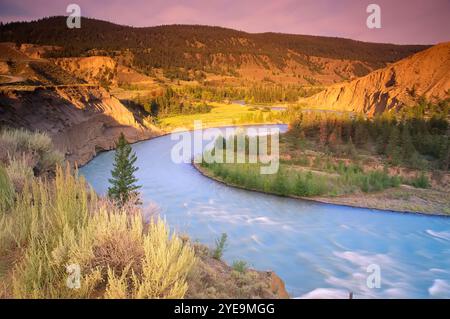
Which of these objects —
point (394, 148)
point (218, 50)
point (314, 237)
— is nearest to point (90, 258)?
point (314, 237)

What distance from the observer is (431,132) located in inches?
1329

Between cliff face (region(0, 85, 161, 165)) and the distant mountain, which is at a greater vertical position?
the distant mountain

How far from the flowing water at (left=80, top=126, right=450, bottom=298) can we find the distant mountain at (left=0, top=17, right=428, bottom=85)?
68899 mm

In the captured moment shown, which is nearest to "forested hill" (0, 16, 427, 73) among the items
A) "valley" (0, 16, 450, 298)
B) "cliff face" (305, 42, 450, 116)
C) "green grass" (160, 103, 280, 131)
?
"valley" (0, 16, 450, 298)

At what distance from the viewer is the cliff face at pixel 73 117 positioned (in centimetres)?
2527

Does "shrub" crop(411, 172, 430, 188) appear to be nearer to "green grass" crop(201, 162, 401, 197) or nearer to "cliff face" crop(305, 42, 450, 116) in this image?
"green grass" crop(201, 162, 401, 197)

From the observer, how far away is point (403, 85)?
48.6 m

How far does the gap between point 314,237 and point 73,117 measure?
73.1ft

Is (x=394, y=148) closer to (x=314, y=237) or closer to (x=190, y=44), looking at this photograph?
(x=314, y=237)

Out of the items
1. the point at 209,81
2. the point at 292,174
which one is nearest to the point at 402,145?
the point at 292,174

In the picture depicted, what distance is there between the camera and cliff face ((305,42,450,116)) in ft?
148

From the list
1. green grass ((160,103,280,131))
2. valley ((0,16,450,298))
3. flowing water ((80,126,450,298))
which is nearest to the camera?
valley ((0,16,450,298))

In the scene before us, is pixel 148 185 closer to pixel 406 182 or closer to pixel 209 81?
pixel 406 182

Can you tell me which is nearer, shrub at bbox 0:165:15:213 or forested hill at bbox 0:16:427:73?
shrub at bbox 0:165:15:213
